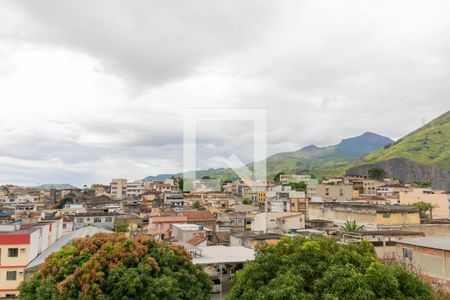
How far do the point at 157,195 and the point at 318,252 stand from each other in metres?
55.2

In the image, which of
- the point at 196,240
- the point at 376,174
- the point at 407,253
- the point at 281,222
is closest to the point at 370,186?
the point at 376,174

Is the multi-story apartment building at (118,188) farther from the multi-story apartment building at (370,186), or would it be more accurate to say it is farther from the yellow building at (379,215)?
the yellow building at (379,215)

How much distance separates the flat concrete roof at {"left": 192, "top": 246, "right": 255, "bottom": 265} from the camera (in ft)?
53.6

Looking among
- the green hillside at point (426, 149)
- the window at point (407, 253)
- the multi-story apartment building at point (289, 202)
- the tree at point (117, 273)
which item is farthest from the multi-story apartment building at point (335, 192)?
the green hillside at point (426, 149)

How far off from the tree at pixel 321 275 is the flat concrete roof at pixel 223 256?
708 cm

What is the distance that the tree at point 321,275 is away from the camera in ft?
24.7

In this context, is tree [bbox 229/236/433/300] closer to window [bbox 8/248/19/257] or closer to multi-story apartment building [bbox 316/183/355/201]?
window [bbox 8/248/19/257]

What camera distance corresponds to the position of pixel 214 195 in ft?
188

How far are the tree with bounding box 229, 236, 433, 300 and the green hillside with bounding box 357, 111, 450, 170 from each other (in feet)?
289

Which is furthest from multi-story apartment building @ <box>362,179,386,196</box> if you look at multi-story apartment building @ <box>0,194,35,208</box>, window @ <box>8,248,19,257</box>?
multi-story apartment building @ <box>0,194,35,208</box>

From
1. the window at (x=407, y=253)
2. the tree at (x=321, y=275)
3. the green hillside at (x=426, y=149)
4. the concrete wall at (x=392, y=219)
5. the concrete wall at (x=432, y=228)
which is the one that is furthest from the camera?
the green hillside at (x=426, y=149)

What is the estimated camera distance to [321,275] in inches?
333

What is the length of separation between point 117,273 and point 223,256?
866 centimetres

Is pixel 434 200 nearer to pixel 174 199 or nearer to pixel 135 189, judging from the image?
pixel 174 199
